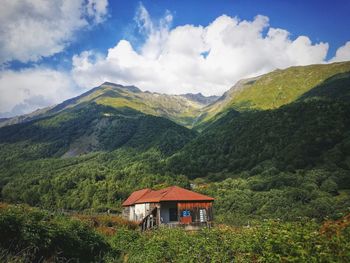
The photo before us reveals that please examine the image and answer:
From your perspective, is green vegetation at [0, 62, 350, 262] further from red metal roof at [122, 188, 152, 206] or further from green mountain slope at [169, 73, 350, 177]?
red metal roof at [122, 188, 152, 206]

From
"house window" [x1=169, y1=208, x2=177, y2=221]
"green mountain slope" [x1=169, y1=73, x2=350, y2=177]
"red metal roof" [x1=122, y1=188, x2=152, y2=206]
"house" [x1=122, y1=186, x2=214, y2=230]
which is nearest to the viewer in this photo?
"house" [x1=122, y1=186, x2=214, y2=230]

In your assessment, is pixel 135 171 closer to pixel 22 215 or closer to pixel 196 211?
pixel 196 211

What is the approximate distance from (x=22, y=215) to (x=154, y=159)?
6900 inches

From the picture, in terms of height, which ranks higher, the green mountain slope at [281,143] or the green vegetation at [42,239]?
the green mountain slope at [281,143]

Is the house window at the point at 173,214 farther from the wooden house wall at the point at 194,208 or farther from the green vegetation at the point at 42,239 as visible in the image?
the green vegetation at the point at 42,239

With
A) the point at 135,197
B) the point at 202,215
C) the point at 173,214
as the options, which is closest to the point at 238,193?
the point at 135,197

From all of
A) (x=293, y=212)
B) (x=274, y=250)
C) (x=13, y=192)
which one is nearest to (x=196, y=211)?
(x=293, y=212)

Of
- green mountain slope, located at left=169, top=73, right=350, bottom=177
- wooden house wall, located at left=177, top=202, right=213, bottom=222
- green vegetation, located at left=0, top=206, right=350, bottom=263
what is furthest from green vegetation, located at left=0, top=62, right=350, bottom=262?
wooden house wall, located at left=177, top=202, right=213, bottom=222

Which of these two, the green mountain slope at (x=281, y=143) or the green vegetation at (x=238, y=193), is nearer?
the green vegetation at (x=238, y=193)

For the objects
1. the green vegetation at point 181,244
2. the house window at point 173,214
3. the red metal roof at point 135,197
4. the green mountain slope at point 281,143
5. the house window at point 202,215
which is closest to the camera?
the green vegetation at point 181,244

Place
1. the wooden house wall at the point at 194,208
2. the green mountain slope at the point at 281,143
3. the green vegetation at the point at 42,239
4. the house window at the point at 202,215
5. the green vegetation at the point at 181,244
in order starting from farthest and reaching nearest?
the green mountain slope at the point at 281,143
the house window at the point at 202,215
the wooden house wall at the point at 194,208
the green vegetation at the point at 42,239
the green vegetation at the point at 181,244

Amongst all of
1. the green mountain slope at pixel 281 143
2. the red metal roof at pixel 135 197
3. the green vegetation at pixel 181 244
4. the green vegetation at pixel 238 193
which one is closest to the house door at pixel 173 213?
the green vegetation at pixel 238 193

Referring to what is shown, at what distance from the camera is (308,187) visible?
85.1 meters

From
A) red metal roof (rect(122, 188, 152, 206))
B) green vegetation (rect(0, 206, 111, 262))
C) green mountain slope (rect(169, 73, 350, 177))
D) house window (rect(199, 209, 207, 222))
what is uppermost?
green mountain slope (rect(169, 73, 350, 177))
